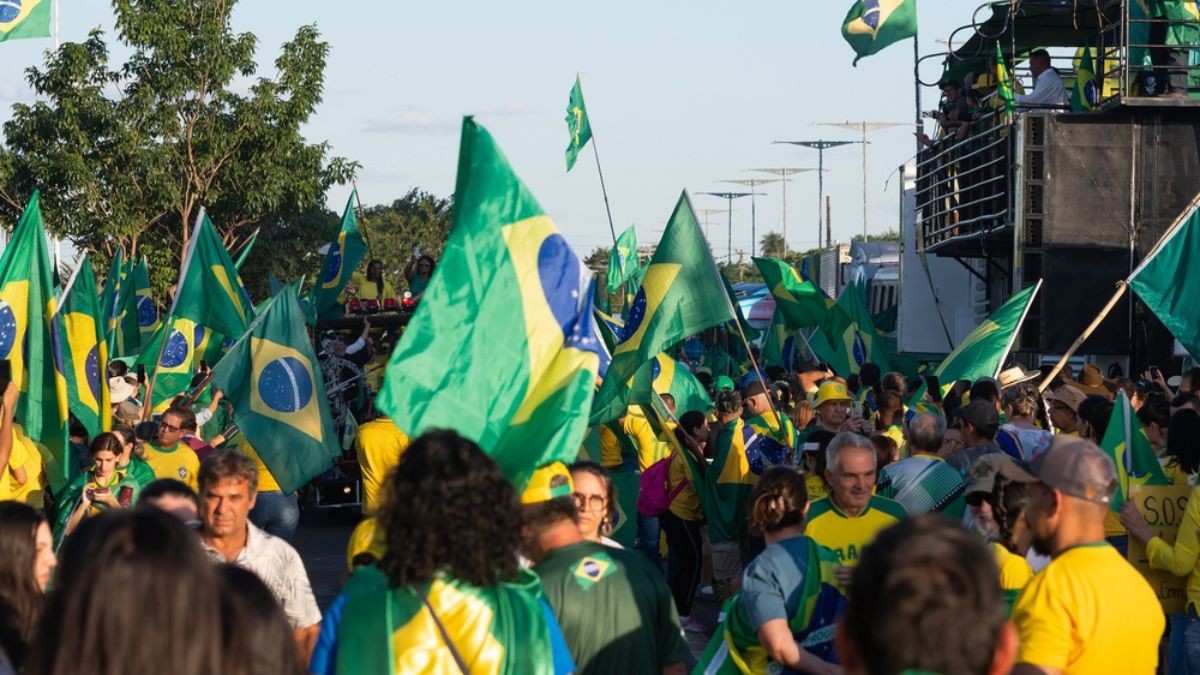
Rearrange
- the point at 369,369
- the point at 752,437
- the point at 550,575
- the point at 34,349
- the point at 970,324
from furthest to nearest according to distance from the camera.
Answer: the point at 970,324 < the point at 369,369 < the point at 752,437 < the point at 34,349 < the point at 550,575

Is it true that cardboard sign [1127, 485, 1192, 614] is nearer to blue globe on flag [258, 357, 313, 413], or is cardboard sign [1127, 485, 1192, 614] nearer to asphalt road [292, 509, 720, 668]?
asphalt road [292, 509, 720, 668]

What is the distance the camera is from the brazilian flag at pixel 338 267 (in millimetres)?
19375

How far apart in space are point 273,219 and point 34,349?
2680 centimetres

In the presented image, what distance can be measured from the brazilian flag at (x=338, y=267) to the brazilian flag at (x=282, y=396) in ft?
27.9

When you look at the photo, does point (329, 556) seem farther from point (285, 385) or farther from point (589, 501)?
point (589, 501)

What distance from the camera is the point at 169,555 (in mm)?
3186

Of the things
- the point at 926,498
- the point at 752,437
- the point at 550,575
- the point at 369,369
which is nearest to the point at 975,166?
the point at 369,369

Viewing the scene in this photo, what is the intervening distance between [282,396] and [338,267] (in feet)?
32.8

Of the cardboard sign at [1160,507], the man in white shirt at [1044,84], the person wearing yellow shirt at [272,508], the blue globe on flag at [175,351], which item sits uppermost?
the man in white shirt at [1044,84]

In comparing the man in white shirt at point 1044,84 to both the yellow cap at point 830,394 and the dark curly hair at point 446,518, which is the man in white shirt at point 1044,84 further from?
the dark curly hair at point 446,518

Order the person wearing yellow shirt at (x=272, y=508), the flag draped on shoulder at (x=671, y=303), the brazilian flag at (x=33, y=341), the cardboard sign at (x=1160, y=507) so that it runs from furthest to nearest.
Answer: the person wearing yellow shirt at (x=272, y=508), the flag draped on shoulder at (x=671, y=303), the brazilian flag at (x=33, y=341), the cardboard sign at (x=1160, y=507)

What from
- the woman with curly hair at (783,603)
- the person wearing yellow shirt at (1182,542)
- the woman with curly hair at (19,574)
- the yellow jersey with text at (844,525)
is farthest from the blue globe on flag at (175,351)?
the woman with curly hair at (19,574)

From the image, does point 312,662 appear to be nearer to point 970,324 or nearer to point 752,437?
point 752,437

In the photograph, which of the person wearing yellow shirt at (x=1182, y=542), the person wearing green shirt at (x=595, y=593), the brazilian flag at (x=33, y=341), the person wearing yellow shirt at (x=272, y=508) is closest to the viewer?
the person wearing green shirt at (x=595, y=593)
